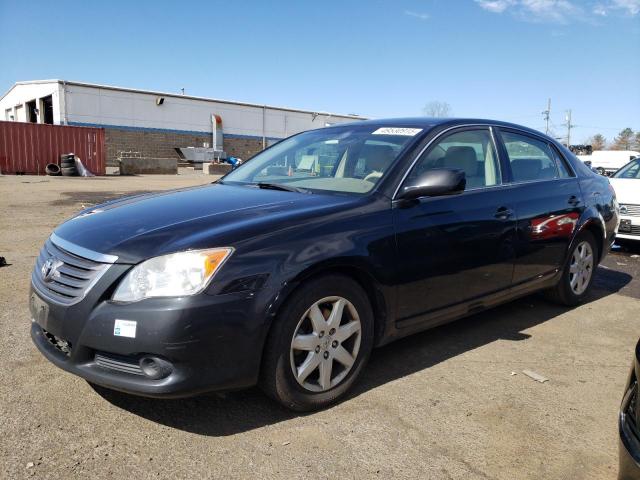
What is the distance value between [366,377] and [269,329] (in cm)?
105

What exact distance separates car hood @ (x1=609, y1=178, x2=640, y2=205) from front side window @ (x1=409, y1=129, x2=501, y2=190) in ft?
15.5

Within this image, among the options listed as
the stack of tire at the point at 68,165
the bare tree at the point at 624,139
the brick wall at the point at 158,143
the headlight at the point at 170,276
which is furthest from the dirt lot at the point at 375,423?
the bare tree at the point at 624,139

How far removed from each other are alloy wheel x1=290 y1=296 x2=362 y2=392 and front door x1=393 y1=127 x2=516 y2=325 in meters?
0.41

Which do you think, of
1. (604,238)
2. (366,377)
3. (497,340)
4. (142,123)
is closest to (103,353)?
(366,377)

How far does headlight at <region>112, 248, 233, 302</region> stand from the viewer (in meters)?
2.48

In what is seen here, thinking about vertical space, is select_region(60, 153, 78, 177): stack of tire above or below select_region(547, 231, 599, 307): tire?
above

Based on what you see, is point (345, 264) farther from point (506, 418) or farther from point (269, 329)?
point (506, 418)

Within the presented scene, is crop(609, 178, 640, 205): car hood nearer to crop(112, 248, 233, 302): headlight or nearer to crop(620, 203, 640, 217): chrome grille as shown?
crop(620, 203, 640, 217): chrome grille

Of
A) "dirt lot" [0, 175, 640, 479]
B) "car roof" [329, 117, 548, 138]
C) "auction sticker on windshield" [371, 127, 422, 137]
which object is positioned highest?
"car roof" [329, 117, 548, 138]

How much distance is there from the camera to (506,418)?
2.98m

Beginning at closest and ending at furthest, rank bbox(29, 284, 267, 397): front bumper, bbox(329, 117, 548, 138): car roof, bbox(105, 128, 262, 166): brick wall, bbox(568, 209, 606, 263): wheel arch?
bbox(29, 284, 267, 397): front bumper
bbox(329, 117, 548, 138): car roof
bbox(568, 209, 606, 263): wheel arch
bbox(105, 128, 262, 166): brick wall

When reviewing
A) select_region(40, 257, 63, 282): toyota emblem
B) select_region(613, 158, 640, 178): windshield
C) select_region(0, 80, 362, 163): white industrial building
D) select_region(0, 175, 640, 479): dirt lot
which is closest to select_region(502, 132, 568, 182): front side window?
select_region(0, 175, 640, 479): dirt lot

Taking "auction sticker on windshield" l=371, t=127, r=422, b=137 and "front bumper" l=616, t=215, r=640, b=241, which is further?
"front bumper" l=616, t=215, r=640, b=241

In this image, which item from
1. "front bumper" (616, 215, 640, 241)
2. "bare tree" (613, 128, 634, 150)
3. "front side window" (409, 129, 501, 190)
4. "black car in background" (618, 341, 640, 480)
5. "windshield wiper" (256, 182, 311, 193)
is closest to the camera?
"black car in background" (618, 341, 640, 480)
